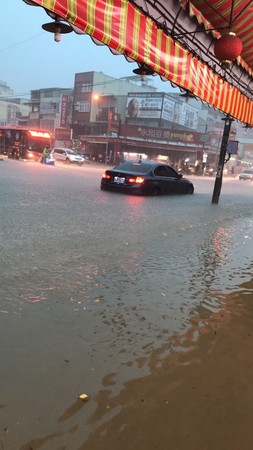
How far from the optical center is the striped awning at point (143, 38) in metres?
3.32

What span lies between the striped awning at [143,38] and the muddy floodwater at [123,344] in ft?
8.66

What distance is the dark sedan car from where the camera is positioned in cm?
1341

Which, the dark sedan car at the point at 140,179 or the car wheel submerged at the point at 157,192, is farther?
the car wheel submerged at the point at 157,192

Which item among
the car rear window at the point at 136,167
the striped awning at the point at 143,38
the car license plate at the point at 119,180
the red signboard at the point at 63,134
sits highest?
the red signboard at the point at 63,134

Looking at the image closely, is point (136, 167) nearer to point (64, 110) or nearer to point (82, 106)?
point (82, 106)

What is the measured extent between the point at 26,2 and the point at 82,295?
273 cm

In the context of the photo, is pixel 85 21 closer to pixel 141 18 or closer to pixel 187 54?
pixel 141 18

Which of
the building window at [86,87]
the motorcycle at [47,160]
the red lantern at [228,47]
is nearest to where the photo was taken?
the red lantern at [228,47]

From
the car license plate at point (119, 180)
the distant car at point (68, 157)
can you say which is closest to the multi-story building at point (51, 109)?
the distant car at point (68, 157)

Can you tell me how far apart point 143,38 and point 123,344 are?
3.46 metres

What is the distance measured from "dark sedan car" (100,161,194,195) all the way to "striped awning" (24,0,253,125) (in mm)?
6629

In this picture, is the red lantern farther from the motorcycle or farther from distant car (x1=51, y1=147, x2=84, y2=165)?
distant car (x1=51, y1=147, x2=84, y2=165)

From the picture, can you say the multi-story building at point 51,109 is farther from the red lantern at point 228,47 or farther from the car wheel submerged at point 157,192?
the red lantern at point 228,47

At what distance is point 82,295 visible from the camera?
387 centimetres
